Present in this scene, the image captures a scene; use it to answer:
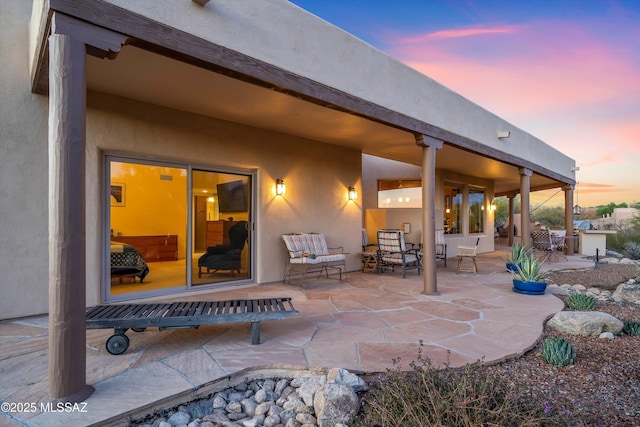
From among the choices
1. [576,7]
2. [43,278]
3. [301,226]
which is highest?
[576,7]

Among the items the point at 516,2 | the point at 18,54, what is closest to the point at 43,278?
the point at 18,54

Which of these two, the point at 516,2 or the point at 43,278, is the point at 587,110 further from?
the point at 43,278

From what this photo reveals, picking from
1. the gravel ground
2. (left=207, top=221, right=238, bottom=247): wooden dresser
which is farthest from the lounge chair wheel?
the gravel ground

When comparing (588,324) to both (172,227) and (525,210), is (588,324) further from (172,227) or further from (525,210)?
(525,210)

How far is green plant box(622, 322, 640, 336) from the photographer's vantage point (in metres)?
3.81

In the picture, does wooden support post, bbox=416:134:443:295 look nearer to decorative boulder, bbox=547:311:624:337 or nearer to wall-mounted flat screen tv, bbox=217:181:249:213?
decorative boulder, bbox=547:311:624:337

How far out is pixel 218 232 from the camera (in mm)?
5871

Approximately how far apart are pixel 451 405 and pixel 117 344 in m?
2.66

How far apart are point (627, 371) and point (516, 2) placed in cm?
931

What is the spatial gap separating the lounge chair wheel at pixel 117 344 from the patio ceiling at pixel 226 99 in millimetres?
2671

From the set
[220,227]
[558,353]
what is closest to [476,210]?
[220,227]

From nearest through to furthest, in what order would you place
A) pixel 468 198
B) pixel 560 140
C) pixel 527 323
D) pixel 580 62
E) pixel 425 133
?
pixel 527 323 → pixel 425 133 → pixel 580 62 → pixel 468 198 → pixel 560 140

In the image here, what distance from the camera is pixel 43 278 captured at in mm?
4141

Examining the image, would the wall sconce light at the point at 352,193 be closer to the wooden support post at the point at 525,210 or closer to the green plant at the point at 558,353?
the wooden support post at the point at 525,210
